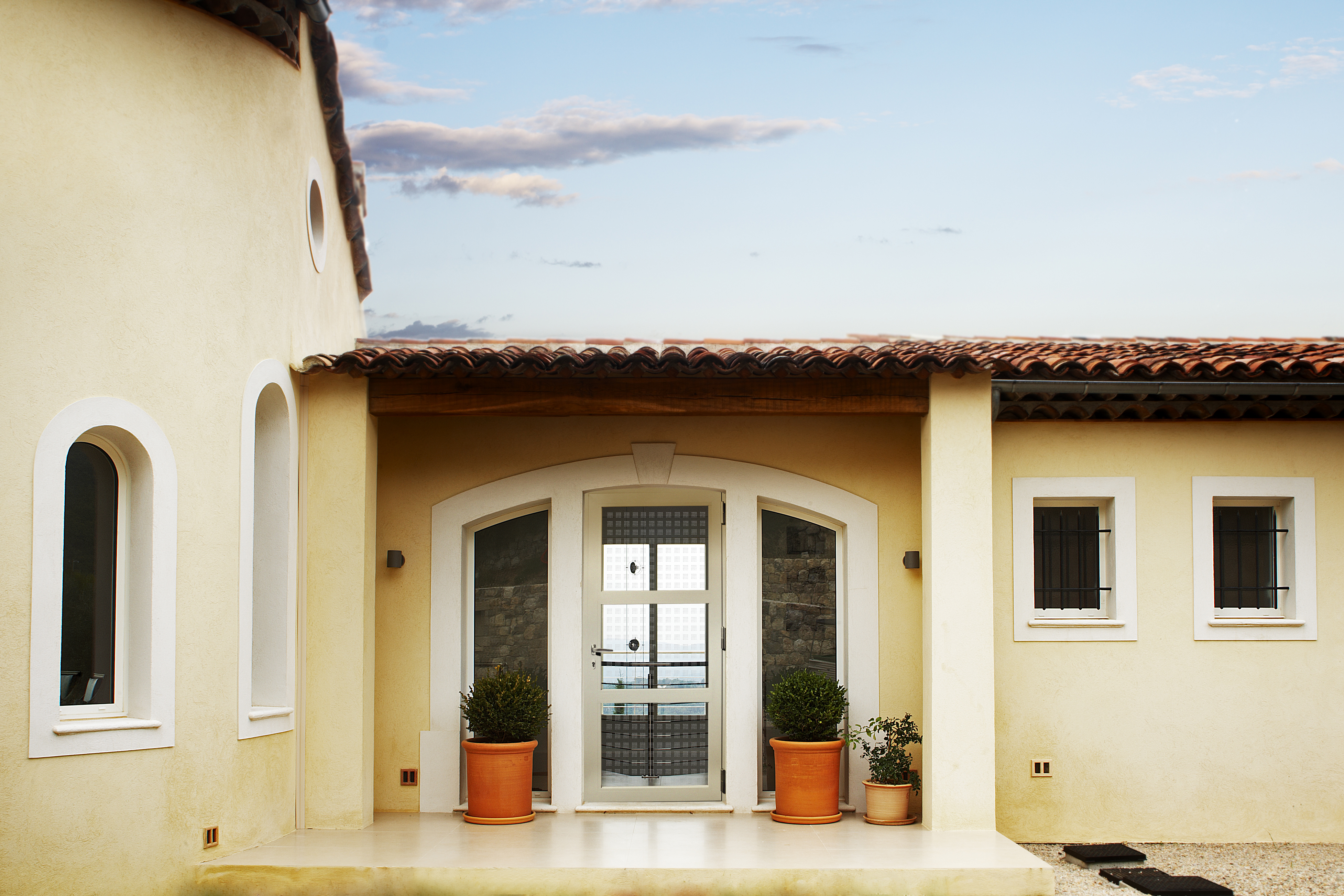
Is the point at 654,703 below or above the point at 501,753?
above

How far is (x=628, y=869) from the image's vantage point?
21.8ft

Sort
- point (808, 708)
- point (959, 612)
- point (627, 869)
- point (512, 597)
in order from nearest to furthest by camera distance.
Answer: point (627, 869)
point (959, 612)
point (808, 708)
point (512, 597)

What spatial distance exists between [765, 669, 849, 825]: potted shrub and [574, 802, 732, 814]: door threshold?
0.52 m

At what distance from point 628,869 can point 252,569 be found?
3182 mm

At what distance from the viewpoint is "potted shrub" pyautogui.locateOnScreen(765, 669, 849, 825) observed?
26.3 feet

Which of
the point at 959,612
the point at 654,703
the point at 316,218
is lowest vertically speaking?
the point at 654,703

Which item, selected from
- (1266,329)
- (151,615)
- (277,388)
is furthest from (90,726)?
(1266,329)

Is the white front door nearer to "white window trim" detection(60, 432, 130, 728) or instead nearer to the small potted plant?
the small potted plant

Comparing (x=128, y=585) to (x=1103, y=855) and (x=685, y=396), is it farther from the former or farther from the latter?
(x=1103, y=855)

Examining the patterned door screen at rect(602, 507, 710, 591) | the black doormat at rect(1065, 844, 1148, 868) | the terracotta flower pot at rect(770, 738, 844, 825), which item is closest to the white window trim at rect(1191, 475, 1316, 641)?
the black doormat at rect(1065, 844, 1148, 868)

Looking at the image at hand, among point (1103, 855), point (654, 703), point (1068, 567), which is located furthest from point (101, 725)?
point (1068, 567)

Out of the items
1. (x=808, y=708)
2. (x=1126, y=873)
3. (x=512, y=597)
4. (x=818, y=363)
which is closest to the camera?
(x=1126, y=873)

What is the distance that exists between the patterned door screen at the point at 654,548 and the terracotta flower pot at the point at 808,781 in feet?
5.08

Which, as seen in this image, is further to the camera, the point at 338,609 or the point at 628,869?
the point at 338,609
